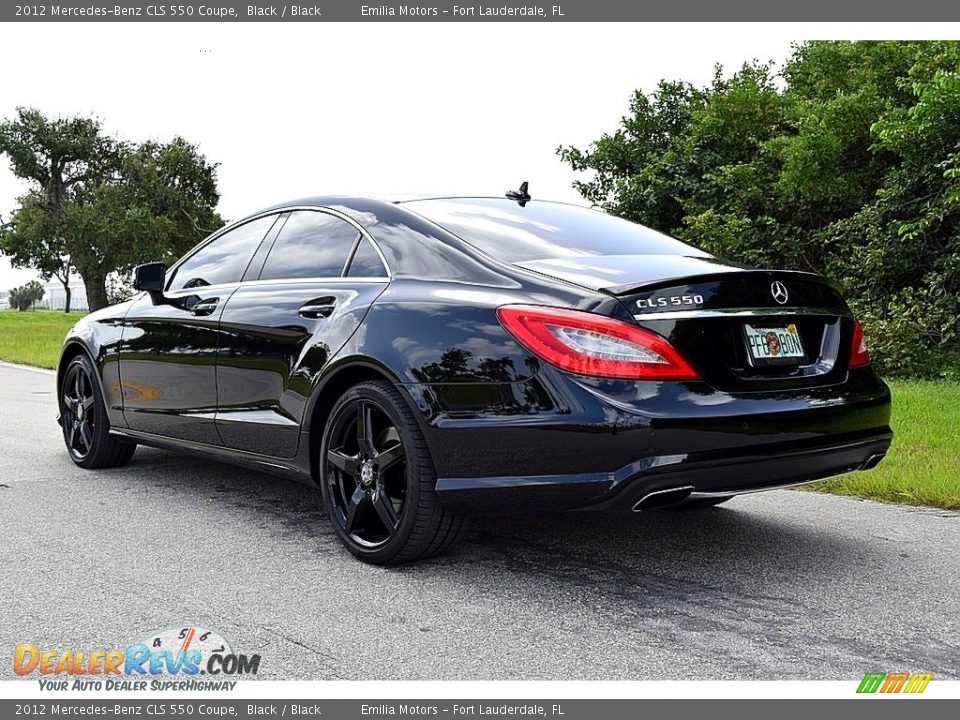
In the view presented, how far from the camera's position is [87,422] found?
677 centimetres

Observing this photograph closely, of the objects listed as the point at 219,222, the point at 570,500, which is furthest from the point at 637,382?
the point at 219,222

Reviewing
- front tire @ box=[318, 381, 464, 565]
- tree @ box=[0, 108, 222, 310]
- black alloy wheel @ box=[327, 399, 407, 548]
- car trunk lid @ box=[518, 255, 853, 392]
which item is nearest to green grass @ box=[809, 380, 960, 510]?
car trunk lid @ box=[518, 255, 853, 392]

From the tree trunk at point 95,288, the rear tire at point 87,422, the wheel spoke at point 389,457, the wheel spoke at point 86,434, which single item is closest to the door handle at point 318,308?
the wheel spoke at point 389,457

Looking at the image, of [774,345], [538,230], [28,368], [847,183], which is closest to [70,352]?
[538,230]

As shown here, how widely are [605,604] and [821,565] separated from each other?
3.51 feet

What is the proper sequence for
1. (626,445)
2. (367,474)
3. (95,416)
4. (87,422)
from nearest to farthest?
(626,445) < (367,474) < (95,416) < (87,422)

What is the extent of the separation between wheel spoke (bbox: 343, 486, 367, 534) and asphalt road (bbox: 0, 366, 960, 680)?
17 cm

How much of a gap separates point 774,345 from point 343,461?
5.74ft

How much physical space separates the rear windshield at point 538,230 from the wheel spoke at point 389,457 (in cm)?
85

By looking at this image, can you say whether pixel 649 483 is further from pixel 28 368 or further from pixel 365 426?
pixel 28 368

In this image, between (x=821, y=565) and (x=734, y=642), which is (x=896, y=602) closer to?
(x=821, y=565)

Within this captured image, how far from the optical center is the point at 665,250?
4699 millimetres

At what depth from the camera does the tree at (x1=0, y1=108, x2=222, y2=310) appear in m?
41.7

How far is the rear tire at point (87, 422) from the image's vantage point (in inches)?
258
